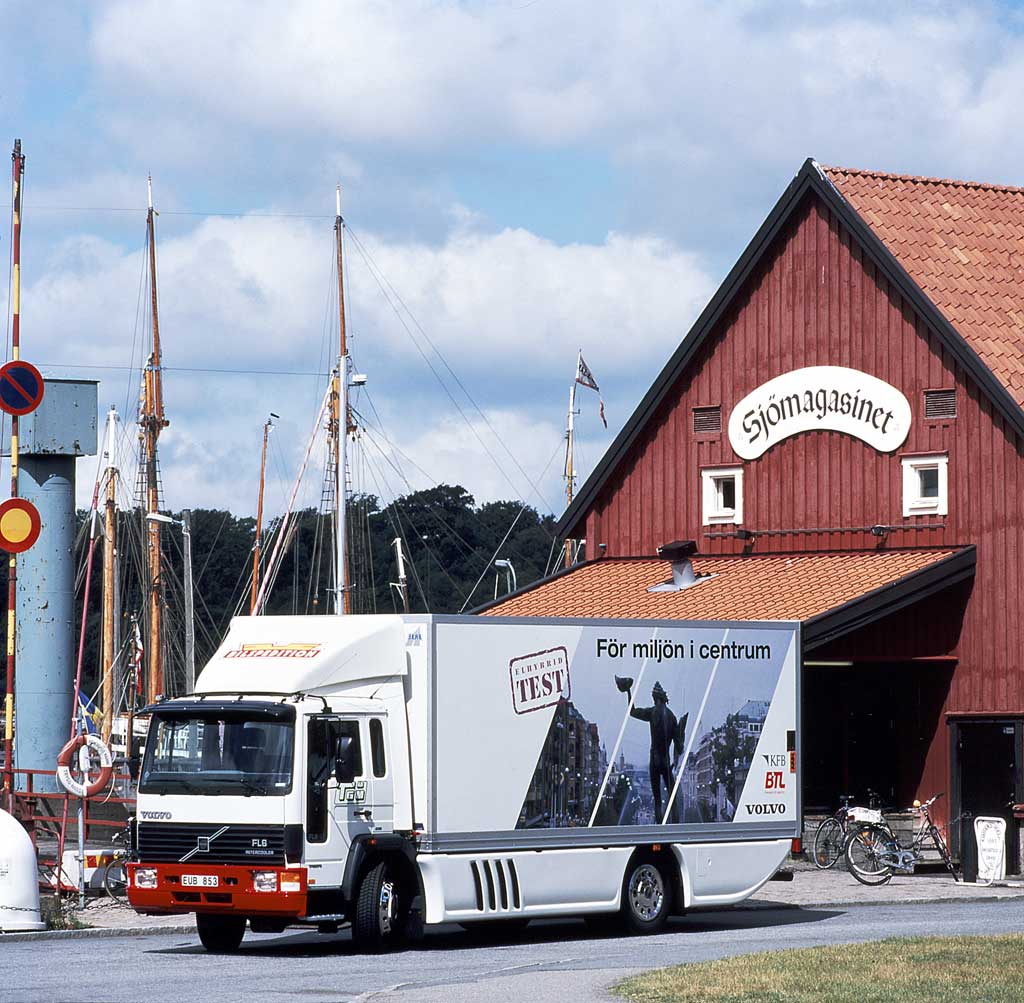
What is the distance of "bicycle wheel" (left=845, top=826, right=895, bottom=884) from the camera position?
32.7 meters

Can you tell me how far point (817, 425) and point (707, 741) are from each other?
1526 centimetres

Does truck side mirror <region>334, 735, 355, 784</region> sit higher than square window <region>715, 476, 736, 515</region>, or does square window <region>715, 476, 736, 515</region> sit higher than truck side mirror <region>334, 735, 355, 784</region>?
square window <region>715, 476, 736, 515</region>

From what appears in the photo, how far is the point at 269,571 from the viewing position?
70375 mm

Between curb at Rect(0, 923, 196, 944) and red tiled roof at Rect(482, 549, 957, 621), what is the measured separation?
11708mm

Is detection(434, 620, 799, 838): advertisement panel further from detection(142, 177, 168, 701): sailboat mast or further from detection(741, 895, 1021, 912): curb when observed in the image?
detection(142, 177, 168, 701): sailboat mast

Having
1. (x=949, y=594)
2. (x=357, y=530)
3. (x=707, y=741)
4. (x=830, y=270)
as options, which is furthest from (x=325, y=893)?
(x=357, y=530)

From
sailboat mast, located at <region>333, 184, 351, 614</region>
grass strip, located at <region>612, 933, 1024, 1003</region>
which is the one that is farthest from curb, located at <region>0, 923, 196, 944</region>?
sailboat mast, located at <region>333, 184, 351, 614</region>

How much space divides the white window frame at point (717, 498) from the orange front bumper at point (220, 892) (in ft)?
68.5

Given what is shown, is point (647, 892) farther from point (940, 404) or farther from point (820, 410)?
point (820, 410)

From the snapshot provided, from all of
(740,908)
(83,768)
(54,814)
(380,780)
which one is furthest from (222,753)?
(740,908)

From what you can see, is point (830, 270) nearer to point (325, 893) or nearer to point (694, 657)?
point (694, 657)

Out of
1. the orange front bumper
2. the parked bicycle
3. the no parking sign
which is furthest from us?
the parked bicycle

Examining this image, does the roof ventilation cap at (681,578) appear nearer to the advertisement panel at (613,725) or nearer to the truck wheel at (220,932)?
the advertisement panel at (613,725)

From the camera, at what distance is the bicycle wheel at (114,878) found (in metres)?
26.8
